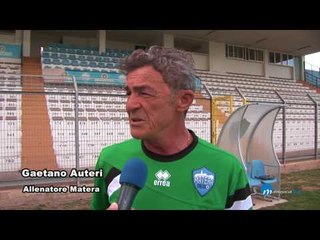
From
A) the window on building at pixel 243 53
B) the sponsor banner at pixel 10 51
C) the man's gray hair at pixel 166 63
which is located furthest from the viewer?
the window on building at pixel 243 53

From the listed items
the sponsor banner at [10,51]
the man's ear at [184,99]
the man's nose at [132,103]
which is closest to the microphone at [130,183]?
the man's nose at [132,103]

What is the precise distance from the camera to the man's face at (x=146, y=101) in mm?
1564

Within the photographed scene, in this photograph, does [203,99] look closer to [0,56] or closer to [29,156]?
[29,156]

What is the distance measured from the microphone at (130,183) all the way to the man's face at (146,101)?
0.66 feet

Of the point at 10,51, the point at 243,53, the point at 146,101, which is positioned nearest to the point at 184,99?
the point at 146,101

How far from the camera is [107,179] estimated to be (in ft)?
5.71

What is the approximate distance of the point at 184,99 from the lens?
167 centimetres

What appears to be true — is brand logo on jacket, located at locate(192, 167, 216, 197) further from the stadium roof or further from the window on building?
the window on building

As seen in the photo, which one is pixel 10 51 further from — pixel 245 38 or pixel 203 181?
pixel 203 181

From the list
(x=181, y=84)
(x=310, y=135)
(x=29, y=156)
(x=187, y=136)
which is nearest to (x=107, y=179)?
(x=187, y=136)

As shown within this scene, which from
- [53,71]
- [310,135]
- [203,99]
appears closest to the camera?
[203,99]

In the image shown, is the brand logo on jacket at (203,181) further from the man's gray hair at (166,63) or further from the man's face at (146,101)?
the man's gray hair at (166,63)

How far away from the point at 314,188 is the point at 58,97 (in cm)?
526

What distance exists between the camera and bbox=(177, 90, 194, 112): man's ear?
1649 millimetres
